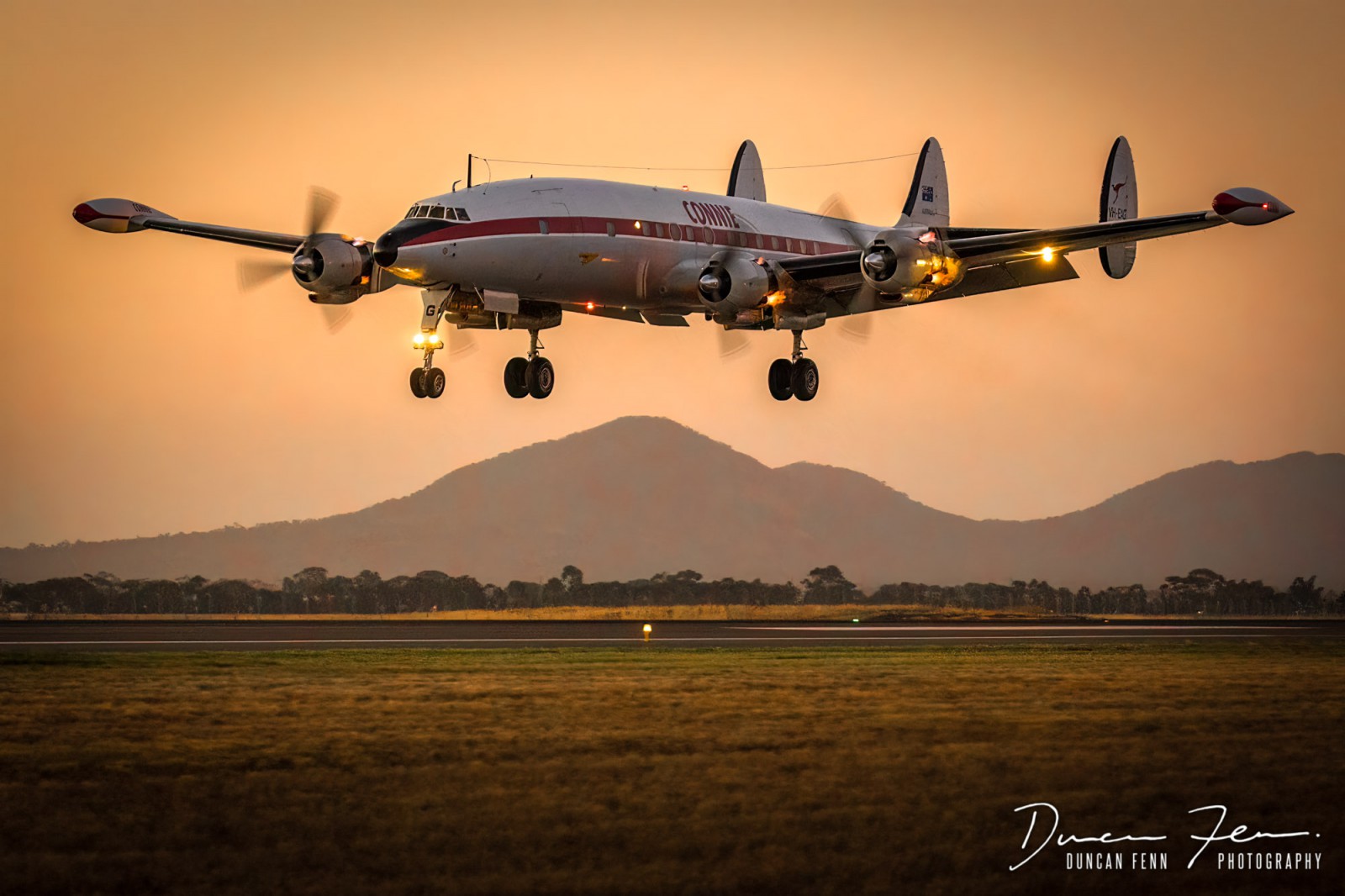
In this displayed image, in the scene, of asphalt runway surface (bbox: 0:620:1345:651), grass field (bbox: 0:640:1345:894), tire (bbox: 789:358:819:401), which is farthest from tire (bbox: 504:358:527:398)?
grass field (bbox: 0:640:1345:894)

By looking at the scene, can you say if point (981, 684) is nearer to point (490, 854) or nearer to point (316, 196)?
point (490, 854)

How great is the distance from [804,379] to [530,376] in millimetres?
8810

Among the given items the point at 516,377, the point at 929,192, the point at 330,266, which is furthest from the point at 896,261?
the point at 929,192

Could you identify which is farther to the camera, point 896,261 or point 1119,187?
point 1119,187

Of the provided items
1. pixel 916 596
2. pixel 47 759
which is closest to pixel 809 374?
pixel 47 759

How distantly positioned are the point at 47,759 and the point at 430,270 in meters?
19.3

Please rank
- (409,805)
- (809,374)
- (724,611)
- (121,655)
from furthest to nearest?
(724,611) < (809,374) < (121,655) < (409,805)

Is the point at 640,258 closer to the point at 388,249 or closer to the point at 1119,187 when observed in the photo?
the point at 388,249

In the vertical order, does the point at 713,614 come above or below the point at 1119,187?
below

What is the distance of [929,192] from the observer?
5753cm

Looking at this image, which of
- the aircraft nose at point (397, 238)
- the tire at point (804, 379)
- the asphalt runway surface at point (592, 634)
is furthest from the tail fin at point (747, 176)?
the aircraft nose at point (397, 238)

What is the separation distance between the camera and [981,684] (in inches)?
1217
